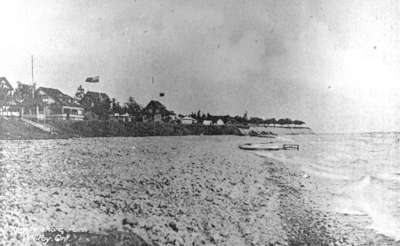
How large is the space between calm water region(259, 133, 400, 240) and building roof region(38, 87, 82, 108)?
5576 mm

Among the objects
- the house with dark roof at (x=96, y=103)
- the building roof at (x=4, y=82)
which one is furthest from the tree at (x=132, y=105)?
the building roof at (x=4, y=82)

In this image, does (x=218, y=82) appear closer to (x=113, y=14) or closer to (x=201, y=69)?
(x=201, y=69)

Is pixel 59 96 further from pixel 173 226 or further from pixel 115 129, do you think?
pixel 115 129

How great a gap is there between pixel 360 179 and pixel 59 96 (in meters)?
7.58

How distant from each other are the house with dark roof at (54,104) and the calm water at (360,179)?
5678 millimetres

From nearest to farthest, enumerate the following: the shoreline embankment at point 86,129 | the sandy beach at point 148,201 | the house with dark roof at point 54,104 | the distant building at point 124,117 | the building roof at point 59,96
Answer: the sandy beach at point 148,201 < the building roof at point 59,96 < the house with dark roof at point 54,104 < the shoreline embankment at point 86,129 < the distant building at point 124,117

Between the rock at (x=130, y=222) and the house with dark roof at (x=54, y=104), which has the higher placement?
the house with dark roof at (x=54, y=104)

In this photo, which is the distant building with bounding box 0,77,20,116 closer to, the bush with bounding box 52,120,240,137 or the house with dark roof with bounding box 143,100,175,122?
the bush with bounding box 52,120,240,137

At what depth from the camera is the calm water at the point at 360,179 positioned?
6309 millimetres

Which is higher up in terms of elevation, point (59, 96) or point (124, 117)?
point (59, 96)

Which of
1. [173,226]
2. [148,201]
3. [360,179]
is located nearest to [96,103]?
[148,201]

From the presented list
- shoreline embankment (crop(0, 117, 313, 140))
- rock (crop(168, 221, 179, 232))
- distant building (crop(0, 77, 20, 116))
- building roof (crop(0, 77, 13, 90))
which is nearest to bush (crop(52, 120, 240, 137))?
shoreline embankment (crop(0, 117, 313, 140))

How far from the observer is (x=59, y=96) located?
6.18 metres

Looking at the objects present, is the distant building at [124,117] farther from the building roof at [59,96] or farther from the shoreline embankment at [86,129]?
the building roof at [59,96]
